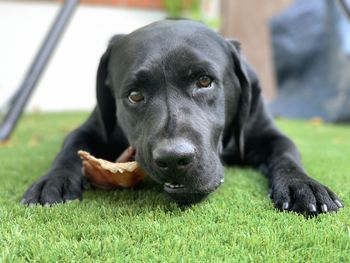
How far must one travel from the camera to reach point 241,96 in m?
2.37

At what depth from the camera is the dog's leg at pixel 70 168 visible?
74.4 inches

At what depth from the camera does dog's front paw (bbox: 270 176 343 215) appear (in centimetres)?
167

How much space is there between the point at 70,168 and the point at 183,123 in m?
0.60

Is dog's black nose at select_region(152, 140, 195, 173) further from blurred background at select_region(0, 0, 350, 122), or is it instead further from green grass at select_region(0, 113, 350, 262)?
blurred background at select_region(0, 0, 350, 122)

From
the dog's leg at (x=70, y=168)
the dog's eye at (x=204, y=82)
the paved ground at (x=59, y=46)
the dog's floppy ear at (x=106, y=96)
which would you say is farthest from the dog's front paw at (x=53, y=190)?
the paved ground at (x=59, y=46)

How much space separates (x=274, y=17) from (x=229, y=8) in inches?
31.3

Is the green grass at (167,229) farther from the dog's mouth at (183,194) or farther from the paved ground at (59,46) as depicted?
the paved ground at (59,46)

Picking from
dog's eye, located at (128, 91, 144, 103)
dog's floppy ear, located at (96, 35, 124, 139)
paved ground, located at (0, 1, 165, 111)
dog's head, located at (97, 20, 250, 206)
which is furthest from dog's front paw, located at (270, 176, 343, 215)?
paved ground, located at (0, 1, 165, 111)

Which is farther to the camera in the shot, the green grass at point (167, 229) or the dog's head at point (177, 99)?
the dog's head at point (177, 99)

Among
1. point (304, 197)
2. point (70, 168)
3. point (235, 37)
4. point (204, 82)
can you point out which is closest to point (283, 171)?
point (304, 197)

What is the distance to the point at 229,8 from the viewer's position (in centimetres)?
705

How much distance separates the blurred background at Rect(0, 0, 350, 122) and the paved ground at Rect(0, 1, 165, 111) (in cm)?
1

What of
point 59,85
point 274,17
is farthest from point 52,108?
point 274,17

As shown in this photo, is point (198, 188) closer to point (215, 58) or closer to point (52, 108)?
point (215, 58)
